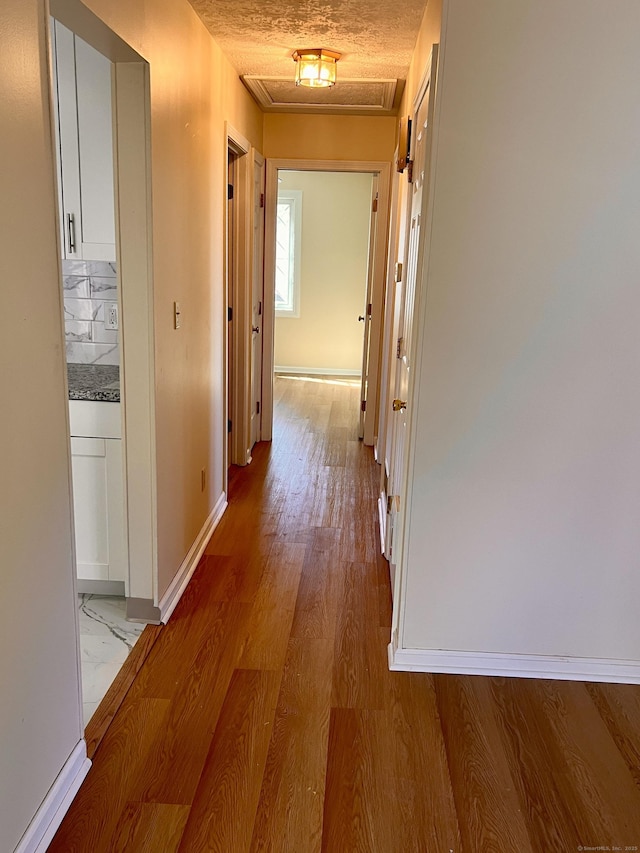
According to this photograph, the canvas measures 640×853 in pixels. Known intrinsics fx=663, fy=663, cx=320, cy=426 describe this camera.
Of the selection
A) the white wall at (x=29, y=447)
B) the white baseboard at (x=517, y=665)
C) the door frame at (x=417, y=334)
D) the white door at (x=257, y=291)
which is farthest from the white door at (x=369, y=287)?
the white wall at (x=29, y=447)

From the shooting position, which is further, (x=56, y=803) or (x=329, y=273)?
(x=329, y=273)

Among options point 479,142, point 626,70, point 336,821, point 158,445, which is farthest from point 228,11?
point 336,821

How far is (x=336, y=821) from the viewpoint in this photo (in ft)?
5.66

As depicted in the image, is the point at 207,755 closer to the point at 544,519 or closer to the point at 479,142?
the point at 544,519

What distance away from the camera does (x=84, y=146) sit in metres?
2.54

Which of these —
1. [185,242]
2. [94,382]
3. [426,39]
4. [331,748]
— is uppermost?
[426,39]

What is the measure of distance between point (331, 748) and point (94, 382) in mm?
1630

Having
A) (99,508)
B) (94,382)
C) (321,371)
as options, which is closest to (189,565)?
(99,508)

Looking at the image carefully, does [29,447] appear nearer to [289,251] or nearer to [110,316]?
[110,316]

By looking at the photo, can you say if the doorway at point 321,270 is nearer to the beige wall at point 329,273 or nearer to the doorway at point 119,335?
the beige wall at point 329,273

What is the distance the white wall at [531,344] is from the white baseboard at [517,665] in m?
0.03

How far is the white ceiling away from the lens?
2633 millimetres

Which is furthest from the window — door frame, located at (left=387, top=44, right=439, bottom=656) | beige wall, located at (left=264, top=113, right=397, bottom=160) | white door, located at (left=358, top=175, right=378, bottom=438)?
door frame, located at (left=387, top=44, right=439, bottom=656)

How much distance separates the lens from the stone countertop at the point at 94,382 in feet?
8.30
